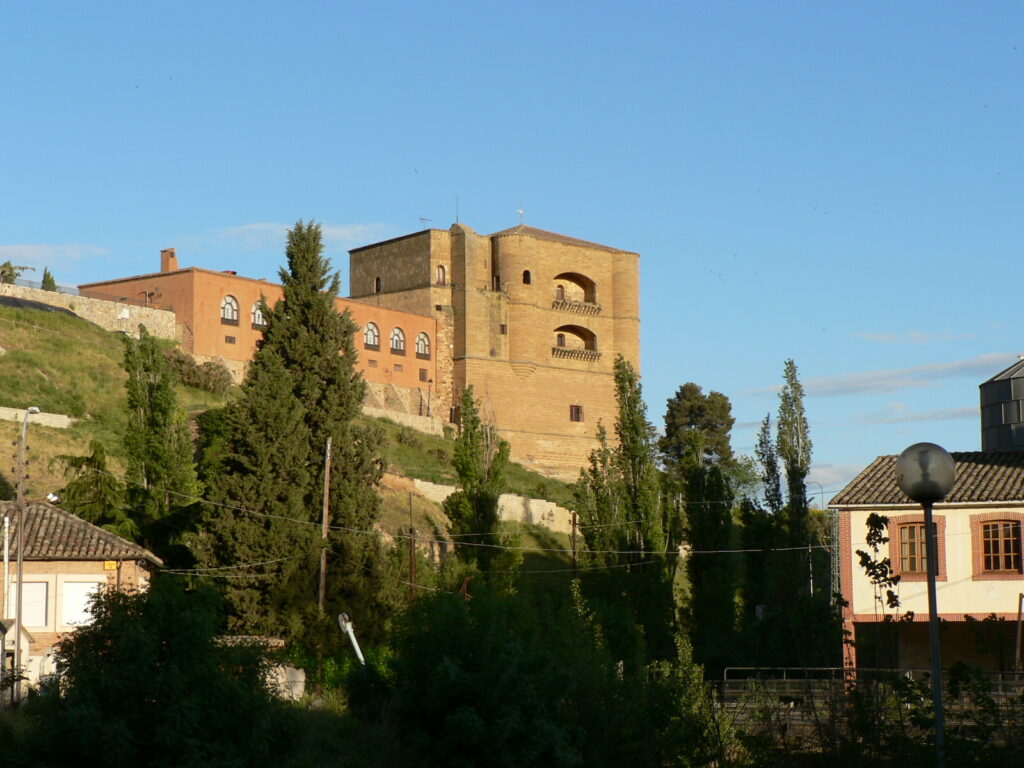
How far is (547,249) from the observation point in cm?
7312

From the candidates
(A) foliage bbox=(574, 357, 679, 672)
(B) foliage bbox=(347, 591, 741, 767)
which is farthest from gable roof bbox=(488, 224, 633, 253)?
(B) foliage bbox=(347, 591, 741, 767)

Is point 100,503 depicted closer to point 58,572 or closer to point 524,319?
point 58,572

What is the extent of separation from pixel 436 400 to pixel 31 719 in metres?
56.4

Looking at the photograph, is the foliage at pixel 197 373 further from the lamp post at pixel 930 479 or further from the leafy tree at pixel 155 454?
the lamp post at pixel 930 479

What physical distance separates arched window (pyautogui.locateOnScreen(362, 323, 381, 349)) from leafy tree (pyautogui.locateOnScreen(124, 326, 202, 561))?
27.7m

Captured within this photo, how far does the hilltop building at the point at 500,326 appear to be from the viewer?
225 ft

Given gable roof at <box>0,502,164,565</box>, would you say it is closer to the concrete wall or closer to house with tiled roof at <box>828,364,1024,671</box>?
house with tiled roof at <box>828,364,1024,671</box>

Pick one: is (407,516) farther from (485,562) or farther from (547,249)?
(547,249)

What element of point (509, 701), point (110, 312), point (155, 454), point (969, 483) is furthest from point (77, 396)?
point (509, 701)

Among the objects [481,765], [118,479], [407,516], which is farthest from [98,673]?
[407,516]

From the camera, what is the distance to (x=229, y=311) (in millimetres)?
63094

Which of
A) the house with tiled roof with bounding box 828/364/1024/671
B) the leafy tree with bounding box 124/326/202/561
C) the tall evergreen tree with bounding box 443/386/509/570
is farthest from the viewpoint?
the tall evergreen tree with bounding box 443/386/509/570

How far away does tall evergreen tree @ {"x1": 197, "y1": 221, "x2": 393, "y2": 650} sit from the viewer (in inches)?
1213

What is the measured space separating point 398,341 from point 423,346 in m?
1.70
